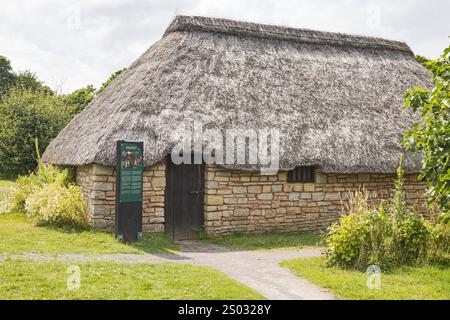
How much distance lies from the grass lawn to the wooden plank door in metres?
0.58

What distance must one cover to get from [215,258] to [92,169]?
395 cm

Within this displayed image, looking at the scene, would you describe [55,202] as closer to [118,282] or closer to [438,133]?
[118,282]

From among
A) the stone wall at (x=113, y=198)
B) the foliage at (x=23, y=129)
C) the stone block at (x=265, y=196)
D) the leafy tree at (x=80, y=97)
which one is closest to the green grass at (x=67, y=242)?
the stone wall at (x=113, y=198)

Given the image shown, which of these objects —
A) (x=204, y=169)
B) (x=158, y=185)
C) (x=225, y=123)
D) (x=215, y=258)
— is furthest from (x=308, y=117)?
(x=215, y=258)

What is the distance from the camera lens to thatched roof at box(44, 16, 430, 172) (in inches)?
440

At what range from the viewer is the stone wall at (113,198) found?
10.5 metres

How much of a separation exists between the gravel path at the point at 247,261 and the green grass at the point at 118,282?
387mm

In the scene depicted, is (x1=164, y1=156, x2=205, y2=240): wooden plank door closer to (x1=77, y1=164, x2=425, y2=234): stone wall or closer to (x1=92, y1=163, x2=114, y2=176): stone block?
(x1=77, y1=164, x2=425, y2=234): stone wall

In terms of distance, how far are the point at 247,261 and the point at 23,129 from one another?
52.0 ft

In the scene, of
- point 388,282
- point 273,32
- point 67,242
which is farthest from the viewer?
point 273,32

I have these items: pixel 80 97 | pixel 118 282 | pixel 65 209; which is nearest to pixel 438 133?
pixel 118 282

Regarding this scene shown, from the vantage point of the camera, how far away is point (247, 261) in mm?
8617

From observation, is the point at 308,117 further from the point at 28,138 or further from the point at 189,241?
the point at 28,138
